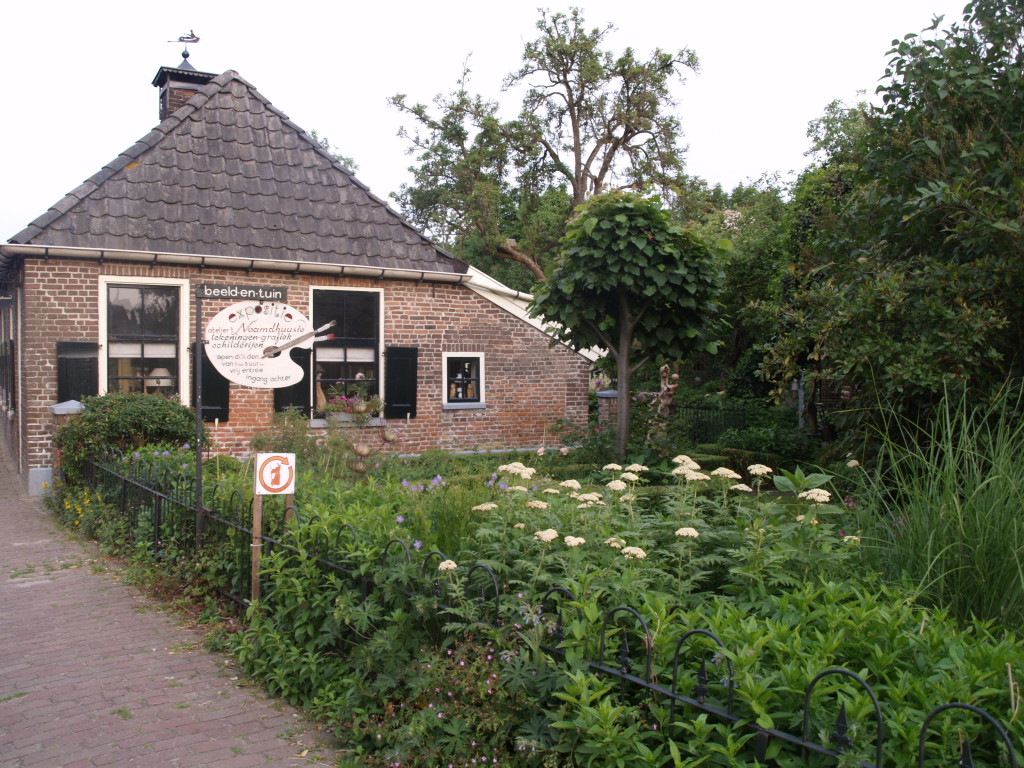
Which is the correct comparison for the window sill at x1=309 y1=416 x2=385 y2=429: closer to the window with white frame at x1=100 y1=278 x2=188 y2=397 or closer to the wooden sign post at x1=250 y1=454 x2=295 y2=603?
the window with white frame at x1=100 y1=278 x2=188 y2=397

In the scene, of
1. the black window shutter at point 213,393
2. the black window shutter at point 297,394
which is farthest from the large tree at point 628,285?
the black window shutter at point 213,393

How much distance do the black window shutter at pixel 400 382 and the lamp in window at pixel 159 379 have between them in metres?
3.32

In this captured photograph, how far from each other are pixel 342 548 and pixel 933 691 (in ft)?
9.68

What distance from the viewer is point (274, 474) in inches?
197

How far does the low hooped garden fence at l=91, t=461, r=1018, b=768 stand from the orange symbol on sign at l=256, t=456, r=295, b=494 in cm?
17

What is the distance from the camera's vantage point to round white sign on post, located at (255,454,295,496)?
16.1 ft

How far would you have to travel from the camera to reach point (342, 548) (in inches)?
174

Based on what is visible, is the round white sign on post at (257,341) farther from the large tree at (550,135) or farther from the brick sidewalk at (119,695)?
the large tree at (550,135)

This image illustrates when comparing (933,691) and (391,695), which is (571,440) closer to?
(391,695)

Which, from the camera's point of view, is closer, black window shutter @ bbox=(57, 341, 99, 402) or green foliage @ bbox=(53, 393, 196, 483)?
green foliage @ bbox=(53, 393, 196, 483)

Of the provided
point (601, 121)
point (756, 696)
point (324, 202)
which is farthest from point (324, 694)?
point (601, 121)

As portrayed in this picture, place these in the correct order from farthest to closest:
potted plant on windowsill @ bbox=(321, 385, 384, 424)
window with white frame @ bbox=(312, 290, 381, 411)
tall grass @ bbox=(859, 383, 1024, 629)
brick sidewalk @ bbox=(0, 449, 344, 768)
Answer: window with white frame @ bbox=(312, 290, 381, 411) → potted plant on windowsill @ bbox=(321, 385, 384, 424) → brick sidewalk @ bbox=(0, 449, 344, 768) → tall grass @ bbox=(859, 383, 1024, 629)

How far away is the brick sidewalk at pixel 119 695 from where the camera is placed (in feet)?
12.2

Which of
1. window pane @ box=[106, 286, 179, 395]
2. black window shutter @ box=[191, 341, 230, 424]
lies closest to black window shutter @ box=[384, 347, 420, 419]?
black window shutter @ box=[191, 341, 230, 424]
